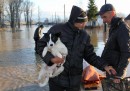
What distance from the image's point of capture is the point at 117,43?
4406mm

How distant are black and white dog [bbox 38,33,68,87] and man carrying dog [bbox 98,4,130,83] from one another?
721 millimetres

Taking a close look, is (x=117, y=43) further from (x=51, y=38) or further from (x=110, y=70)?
(x=51, y=38)

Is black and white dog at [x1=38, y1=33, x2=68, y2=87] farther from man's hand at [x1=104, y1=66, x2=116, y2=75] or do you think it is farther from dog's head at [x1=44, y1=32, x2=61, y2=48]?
man's hand at [x1=104, y1=66, x2=116, y2=75]

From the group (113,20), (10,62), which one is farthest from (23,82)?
(113,20)

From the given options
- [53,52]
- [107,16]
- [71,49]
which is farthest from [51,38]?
[107,16]

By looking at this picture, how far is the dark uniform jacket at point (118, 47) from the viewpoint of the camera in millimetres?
4219

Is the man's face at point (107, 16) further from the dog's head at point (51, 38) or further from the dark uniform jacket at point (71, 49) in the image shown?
the dog's head at point (51, 38)

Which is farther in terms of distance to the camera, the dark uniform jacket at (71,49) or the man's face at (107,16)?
the man's face at (107,16)

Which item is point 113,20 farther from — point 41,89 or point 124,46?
point 41,89

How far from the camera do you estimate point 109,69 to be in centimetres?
436

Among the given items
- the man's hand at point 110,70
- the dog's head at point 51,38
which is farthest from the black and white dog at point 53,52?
the man's hand at point 110,70

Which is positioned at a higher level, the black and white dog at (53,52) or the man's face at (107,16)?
the man's face at (107,16)

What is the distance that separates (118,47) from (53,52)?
97 cm

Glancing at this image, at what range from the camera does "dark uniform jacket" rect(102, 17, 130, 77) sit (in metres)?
4.22
